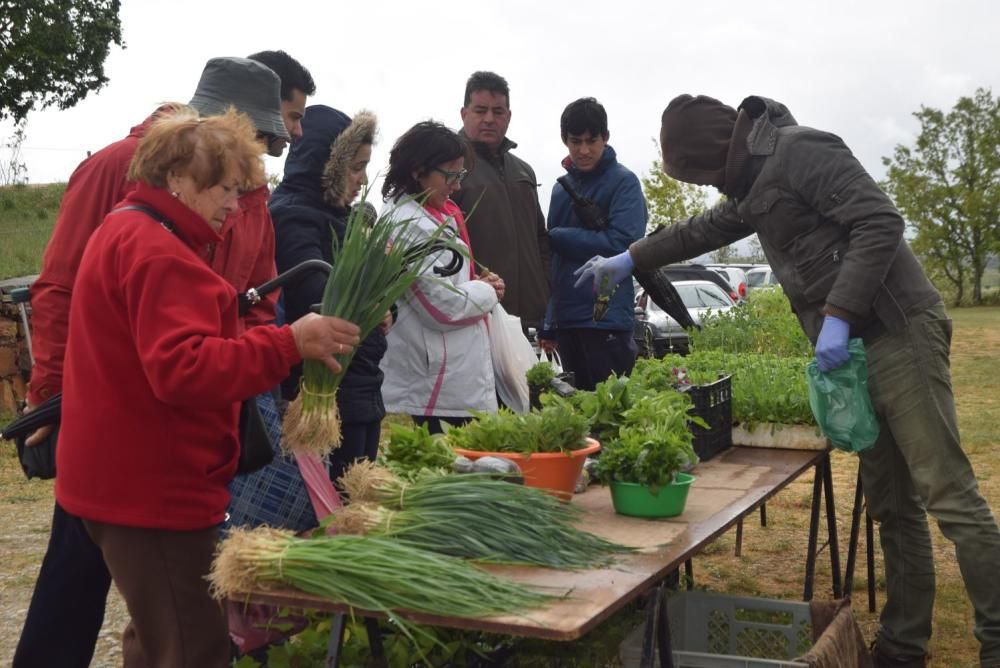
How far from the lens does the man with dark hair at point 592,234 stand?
4688mm

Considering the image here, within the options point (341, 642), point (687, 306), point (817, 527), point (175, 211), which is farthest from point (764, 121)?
point (687, 306)

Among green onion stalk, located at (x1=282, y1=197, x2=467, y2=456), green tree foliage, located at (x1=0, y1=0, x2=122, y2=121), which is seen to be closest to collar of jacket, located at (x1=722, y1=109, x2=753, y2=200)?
green onion stalk, located at (x1=282, y1=197, x2=467, y2=456)

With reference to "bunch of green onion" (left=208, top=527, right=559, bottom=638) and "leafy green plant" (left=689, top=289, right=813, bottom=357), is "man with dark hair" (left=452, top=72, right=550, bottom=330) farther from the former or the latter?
"bunch of green onion" (left=208, top=527, right=559, bottom=638)

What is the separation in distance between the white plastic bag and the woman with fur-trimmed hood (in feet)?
1.74

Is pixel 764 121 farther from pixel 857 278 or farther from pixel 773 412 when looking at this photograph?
pixel 773 412

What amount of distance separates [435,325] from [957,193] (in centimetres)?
3656

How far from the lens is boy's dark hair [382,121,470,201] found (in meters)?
3.61

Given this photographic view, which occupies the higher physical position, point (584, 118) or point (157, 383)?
point (584, 118)

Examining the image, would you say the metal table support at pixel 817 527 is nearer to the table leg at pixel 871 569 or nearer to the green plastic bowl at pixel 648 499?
the table leg at pixel 871 569

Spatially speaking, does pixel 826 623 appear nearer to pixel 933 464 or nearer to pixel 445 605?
pixel 933 464

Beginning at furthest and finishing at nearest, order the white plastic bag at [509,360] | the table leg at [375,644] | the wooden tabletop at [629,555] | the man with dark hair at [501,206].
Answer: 1. the man with dark hair at [501,206]
2. the white plastic bag at [509,360]
3. the table leg at [375,644]
4. the wooden tabletop at [629,555]

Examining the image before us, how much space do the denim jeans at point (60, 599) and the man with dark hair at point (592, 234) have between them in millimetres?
2615

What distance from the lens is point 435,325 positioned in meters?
3.65

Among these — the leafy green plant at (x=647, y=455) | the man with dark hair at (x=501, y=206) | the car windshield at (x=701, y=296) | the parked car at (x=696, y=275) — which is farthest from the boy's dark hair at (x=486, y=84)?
the parked car at (x=696, y=275)
